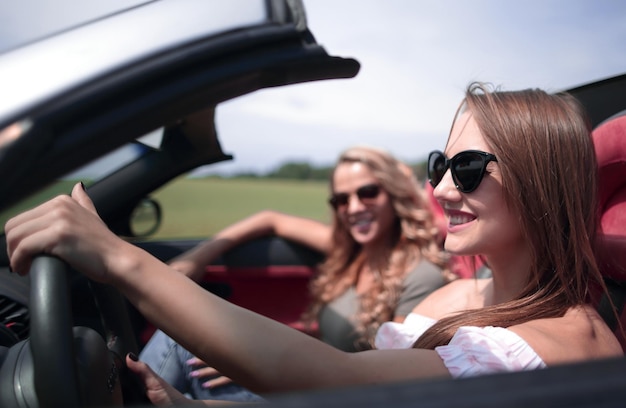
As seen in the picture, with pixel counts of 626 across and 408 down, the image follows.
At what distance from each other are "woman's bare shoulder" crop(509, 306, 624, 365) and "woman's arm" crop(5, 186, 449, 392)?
0.36 meters

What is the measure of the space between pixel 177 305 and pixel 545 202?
844 mm

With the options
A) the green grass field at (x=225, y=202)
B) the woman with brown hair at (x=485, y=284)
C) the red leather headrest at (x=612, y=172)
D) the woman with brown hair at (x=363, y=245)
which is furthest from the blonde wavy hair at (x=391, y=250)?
the red leather headrest at (x=612, y=172)

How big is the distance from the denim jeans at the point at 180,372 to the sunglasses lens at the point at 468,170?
818 mm

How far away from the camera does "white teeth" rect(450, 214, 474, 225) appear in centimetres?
136

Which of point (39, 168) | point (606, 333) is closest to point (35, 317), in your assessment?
point (39, 168)

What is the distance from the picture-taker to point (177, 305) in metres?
0.92

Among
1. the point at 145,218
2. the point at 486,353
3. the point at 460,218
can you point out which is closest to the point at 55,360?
the point at 486,353

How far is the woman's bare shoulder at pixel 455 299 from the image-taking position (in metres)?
1.62

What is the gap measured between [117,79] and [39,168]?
0.17 metres

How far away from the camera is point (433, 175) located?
1.52 meters

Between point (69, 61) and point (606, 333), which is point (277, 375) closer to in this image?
point (69, 61)

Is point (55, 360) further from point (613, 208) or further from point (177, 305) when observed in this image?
point (613, 208)

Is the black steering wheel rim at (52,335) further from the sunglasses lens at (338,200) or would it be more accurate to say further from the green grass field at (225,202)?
the sunglasses lens at (338,200)

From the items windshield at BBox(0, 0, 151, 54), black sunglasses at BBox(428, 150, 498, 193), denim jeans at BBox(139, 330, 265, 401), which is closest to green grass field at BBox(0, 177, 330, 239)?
windshield at BBox(0, 0, 151, 54)
